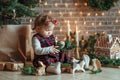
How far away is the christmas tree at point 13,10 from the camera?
3090 mm

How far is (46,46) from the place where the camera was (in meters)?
2.82

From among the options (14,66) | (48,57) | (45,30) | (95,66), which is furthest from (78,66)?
(14,66)

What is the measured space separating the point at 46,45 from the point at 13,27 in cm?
57

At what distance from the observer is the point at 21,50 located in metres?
3.19

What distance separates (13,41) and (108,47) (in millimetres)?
1068

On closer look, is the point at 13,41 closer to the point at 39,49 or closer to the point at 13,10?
the point at 13,10

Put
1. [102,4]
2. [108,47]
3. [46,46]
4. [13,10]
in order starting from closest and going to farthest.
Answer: [46,46] < [13,10] < [108,47] < [102,4]

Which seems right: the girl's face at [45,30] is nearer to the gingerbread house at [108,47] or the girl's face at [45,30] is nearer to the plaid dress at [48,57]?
the plaid dress at [48,57]

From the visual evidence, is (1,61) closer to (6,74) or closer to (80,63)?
(6,74)

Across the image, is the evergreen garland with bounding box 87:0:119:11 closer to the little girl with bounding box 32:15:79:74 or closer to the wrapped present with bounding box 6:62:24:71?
the little girl with bounding box 32:15:79:74

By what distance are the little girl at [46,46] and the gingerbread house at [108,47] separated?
0.64 m

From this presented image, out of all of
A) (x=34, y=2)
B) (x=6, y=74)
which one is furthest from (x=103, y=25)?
(x=6, y=74)

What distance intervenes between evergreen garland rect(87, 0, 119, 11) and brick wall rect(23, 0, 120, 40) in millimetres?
97

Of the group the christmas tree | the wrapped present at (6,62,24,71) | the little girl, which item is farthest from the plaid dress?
the christmas tree
